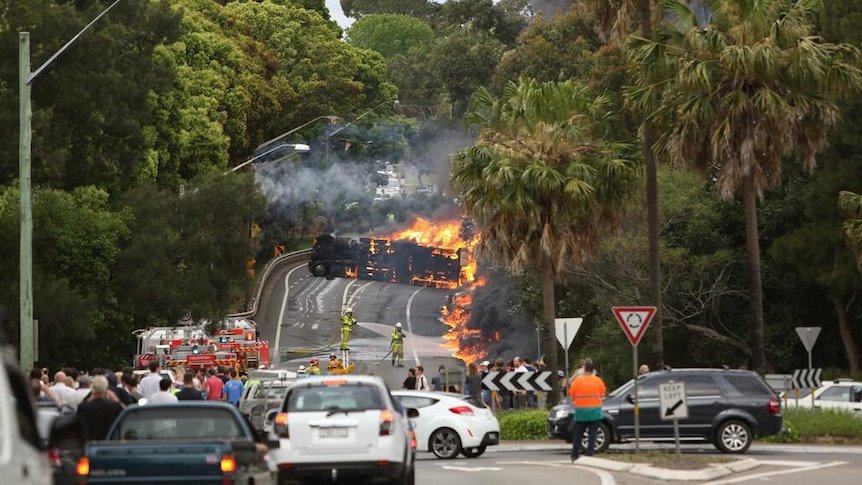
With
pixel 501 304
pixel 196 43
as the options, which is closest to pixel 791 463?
pixel 501 304

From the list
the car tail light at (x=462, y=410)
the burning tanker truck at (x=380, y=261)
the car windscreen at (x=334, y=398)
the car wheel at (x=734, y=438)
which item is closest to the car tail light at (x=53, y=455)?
the car windscreen at (x=334, y=398)

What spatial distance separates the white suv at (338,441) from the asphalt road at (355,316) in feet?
120

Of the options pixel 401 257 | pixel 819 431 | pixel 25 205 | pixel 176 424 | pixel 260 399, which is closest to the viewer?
pixel 176 424

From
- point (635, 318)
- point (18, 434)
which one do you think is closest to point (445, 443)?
point (635, 318)

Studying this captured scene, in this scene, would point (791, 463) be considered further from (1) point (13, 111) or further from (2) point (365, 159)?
(2) point (365, 159)

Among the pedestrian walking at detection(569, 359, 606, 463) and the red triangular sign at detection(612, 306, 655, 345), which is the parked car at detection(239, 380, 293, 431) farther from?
the pedestrian walking at detection(569, 359, 606, 463)

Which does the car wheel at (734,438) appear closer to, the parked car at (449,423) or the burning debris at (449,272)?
the parked car at (449,423)

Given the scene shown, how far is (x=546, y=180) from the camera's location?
37000mm

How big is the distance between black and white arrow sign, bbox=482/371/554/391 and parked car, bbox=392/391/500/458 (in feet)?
19.9

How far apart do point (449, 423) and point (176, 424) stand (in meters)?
11.7

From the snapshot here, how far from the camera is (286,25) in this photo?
3824 inches

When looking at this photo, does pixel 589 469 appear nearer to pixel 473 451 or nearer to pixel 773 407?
pixel 473 451

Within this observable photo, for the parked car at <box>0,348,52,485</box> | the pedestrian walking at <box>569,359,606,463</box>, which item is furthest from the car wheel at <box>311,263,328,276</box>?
the parked car at <box>0,348,52,485</box>

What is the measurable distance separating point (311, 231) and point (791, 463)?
7294 centimetres
